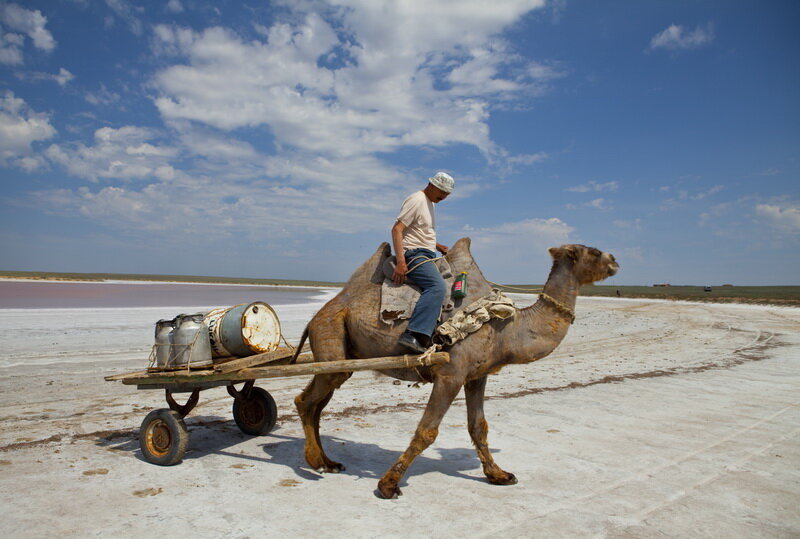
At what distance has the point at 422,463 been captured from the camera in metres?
6.13

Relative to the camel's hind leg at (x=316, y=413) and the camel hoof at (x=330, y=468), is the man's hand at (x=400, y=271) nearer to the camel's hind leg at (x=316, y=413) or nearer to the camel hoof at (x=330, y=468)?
the camel's hind leg at (x=316, y=413)

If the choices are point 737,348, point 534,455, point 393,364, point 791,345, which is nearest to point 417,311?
point 393,364

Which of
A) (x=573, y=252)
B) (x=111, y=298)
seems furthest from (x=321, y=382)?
(x=111, y=298)

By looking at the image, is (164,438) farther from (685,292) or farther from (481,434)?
(685,292)

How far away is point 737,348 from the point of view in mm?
17750

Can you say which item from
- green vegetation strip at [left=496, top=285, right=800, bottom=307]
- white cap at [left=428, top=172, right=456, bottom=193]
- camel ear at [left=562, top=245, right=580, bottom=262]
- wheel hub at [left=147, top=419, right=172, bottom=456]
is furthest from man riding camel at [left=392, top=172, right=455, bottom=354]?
green vegetation strip at [left=496, top=285, right=800, bottom=307]

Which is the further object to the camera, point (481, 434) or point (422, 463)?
point (422, 463)

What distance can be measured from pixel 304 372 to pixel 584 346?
14.7m

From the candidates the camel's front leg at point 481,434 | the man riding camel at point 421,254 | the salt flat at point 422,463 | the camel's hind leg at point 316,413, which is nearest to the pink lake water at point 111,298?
the salt flat at point 422,463

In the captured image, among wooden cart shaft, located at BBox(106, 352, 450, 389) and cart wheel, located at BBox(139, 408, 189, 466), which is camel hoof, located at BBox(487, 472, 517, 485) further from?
cart wheel, located at BBox(139, 408, 189, 466)

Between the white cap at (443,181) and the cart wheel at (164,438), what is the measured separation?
3915 mm

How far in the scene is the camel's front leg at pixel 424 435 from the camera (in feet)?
16.4

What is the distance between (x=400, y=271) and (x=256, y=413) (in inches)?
130

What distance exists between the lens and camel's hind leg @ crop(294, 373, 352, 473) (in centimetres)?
570
